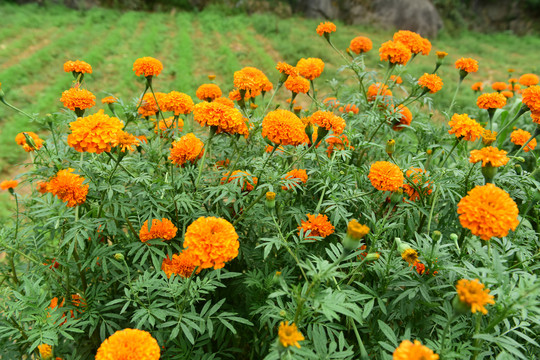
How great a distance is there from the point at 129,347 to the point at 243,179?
782 millimetres

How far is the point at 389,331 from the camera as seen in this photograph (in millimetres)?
1102

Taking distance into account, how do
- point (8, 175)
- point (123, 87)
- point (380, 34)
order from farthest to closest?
point (380, 34)
point (123, 87)
point (8, 175)

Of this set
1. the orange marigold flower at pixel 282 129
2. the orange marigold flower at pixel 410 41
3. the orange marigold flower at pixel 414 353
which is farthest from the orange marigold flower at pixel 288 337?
the orange marigold flower at pixel 410 41

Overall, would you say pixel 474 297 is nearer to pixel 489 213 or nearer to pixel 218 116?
pixel 489 213

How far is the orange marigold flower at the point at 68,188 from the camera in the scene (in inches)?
49.0

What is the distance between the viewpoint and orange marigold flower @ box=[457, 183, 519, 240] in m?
1.01

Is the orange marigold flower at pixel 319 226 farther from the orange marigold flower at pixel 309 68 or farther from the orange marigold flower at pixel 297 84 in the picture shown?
the orange marigold flower at pixel 309 68

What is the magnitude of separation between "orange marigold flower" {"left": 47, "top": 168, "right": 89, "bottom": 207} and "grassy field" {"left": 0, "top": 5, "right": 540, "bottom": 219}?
2.93 m

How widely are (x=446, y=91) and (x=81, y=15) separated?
475 inches

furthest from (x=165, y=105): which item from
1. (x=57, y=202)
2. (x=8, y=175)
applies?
(x=8, y=175)

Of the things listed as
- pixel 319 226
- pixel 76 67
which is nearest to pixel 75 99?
pixel 76 67

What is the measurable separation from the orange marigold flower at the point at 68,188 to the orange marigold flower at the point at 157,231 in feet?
0.86

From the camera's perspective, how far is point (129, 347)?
895mm

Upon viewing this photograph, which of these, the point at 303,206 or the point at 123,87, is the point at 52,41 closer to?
the point at 123,87
